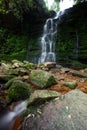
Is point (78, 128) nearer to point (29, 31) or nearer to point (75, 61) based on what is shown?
point (75, 61)

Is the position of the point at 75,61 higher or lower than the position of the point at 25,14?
lower

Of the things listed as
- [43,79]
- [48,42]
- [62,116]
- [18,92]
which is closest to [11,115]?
[18,92]

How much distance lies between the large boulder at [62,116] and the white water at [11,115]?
0.61 meters

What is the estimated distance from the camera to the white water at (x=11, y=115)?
391 cm

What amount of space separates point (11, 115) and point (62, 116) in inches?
55.7

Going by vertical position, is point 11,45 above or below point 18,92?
above

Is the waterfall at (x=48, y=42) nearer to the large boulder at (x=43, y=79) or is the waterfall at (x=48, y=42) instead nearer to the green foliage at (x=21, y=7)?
the green foliage at (x=21, y=7)

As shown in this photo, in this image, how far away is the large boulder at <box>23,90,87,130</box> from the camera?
10.2ft

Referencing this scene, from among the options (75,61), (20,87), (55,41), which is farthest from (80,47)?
(20,87)

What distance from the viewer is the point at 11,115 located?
4.24 metres

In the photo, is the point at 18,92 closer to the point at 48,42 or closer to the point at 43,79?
the point at 43,79

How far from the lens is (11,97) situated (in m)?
4.75

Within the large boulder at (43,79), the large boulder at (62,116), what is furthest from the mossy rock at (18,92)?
the large boulder at (62,116)

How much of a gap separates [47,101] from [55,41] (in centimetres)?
1076
